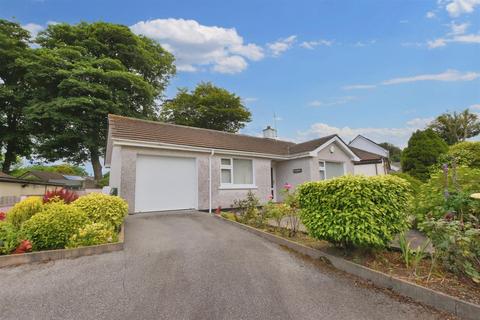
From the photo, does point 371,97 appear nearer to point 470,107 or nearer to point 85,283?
point 85,283

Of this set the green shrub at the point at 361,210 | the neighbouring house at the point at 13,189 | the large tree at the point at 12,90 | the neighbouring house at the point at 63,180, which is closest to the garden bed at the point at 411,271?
the green shrub at the point at 361,210

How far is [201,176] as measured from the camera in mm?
9914

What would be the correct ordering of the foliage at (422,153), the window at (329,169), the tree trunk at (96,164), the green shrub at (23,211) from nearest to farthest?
the green shrub at (23,211) < the foliage at (422,153) < the window at (329,169) < the tree trunk at (96,164)

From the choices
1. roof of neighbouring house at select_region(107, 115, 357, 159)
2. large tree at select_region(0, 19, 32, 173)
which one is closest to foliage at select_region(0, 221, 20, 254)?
roof of neighbouring house at select_region(107, 115, 357, 159)

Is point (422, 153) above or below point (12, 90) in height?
below

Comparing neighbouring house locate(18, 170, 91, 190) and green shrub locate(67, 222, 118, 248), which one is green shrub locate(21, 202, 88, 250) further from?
neighbouring house locate(18, 170, 91, 190)

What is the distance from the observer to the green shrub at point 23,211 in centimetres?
554

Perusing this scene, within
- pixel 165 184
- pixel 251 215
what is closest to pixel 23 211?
pixel 165 184

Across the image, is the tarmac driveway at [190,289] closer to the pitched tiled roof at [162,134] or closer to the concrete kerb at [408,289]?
the concrete kerb at [408,289]

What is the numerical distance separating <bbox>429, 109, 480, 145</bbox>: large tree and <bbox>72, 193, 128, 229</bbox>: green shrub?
45775mm

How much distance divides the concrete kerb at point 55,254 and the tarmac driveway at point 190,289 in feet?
0.60

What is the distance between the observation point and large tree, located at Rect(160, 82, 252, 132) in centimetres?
2789

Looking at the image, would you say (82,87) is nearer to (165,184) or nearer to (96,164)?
(96,164)

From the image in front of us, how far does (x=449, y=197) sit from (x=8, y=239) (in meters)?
8.32
